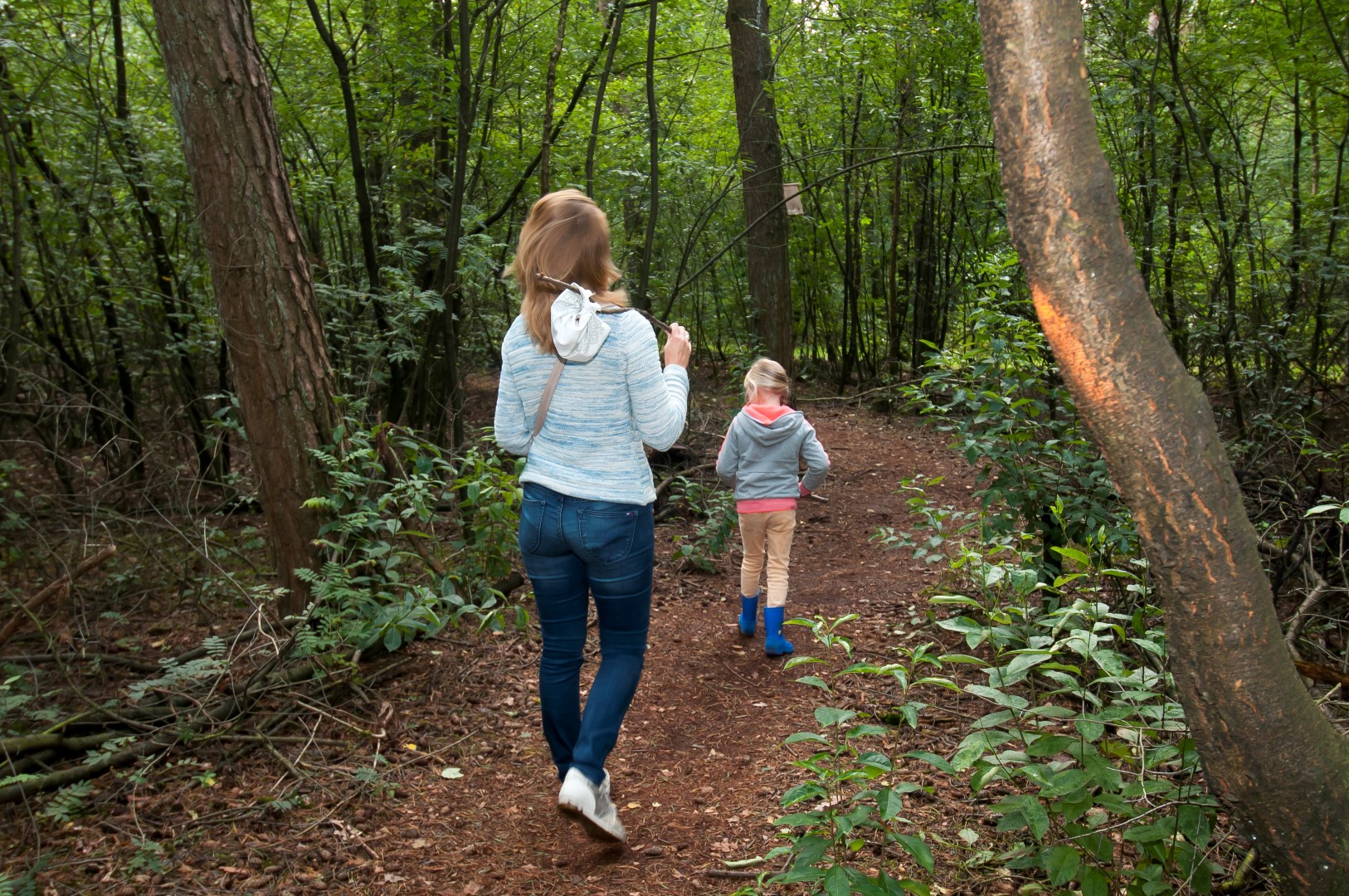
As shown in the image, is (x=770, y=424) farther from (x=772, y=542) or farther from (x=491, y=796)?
(x=491, y=796)

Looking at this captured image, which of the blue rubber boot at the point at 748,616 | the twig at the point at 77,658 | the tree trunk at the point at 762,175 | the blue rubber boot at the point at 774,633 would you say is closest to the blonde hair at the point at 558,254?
the blue rubber boot at the point at 774,633

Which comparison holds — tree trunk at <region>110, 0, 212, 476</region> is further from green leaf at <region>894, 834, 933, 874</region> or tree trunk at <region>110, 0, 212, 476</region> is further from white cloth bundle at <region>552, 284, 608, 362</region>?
green leaf at <region>894, 834, 933, 874</region>

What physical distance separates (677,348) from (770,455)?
6.67 ft

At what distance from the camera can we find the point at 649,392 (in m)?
2.92

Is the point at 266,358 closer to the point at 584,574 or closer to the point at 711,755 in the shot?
the point at 584,574

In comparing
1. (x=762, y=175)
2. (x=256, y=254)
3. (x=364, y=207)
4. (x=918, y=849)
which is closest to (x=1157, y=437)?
(x=918, y=849)

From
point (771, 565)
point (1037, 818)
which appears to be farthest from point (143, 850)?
point (771, 565)

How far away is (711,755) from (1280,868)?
2.29 m

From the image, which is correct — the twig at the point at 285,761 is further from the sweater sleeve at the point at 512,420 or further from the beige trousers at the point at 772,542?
the beige trousers at the point at 772,542

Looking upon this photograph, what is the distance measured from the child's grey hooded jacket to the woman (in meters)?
2.06

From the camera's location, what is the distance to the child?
16.4 ft

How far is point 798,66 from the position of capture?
10664mm

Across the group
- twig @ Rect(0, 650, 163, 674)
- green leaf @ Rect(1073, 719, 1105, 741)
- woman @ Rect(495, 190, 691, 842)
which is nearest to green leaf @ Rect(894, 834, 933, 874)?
green leaf @ Rect(1073, 719, 1105, 741)

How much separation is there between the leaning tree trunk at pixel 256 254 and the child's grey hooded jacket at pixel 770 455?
2.29 metres
